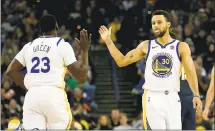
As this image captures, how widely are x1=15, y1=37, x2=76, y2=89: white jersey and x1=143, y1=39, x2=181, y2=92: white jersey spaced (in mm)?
1206

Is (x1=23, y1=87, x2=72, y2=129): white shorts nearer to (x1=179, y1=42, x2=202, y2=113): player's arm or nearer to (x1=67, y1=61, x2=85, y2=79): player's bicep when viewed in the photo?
(x1=67, y1=61, x2=85, y2=79): player's bicep

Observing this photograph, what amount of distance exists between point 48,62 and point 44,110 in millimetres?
641

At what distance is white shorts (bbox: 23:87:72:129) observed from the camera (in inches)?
368

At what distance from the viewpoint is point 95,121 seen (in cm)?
1841

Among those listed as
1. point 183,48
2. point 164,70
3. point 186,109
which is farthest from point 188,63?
point 186,109

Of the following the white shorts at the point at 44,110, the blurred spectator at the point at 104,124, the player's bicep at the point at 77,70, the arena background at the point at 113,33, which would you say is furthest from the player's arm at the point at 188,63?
the arena background at the point at 113,33

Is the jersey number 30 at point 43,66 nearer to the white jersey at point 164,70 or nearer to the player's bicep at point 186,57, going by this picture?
the white jersey at point 164,70

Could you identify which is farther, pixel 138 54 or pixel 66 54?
pixel 138 54

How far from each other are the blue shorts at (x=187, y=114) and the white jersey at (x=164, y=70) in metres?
1.71

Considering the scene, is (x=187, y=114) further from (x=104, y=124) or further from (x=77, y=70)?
(x=104, y=124)

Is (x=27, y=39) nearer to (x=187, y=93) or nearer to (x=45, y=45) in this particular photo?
(x=187, y=93)

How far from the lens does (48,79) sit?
9.43 m

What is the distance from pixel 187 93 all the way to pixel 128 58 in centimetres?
173

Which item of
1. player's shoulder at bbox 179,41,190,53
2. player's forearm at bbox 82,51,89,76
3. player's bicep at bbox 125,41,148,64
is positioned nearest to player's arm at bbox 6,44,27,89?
player's forearm at bbox 82,51,89,76
